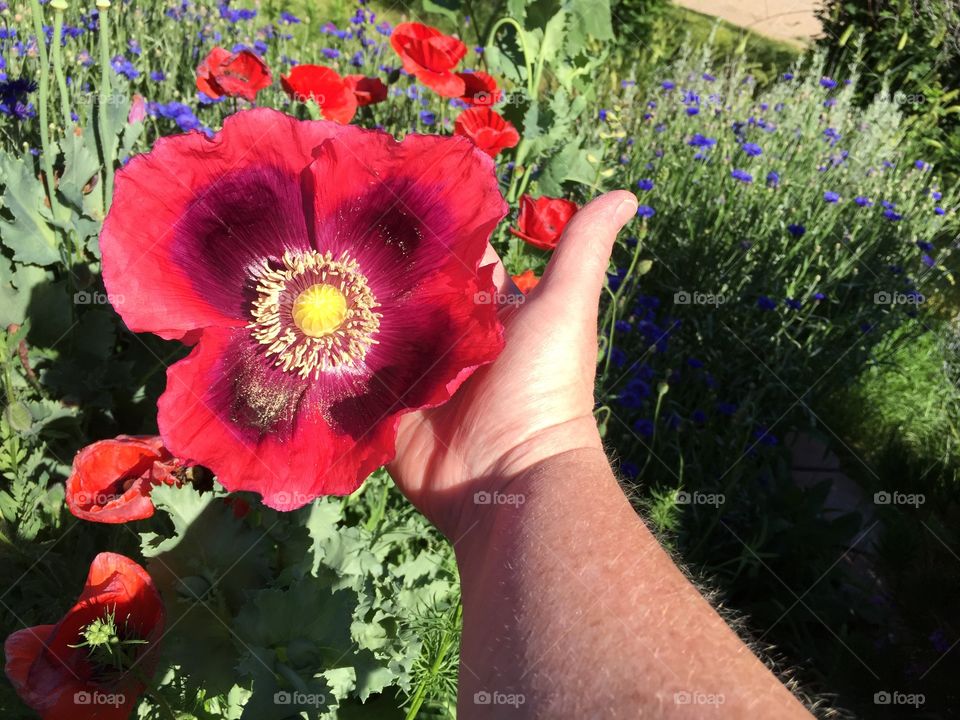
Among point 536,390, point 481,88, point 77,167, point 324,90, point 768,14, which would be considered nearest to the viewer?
point 536,390

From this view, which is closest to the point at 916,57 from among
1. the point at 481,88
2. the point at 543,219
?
the point at 481,88

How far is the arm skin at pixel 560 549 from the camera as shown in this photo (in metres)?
1.10

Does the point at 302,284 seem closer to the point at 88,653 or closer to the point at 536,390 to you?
the point at 536,390

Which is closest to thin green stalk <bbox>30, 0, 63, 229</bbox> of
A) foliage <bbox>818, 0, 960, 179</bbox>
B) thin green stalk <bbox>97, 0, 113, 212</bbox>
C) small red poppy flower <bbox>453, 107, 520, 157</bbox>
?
thin green stalk <bbox>97, 0, 113, 212</bbox>

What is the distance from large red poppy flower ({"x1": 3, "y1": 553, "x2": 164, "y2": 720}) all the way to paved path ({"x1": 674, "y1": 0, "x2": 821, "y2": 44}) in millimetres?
13698

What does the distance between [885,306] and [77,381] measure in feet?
12.7

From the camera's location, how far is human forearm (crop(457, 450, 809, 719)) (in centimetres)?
108

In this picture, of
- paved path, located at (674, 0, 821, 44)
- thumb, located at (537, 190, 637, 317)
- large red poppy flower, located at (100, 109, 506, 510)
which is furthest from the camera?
paved path, located at (674, 0, 821, 44)

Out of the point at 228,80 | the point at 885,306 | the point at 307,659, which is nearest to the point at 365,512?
the point at 307,659

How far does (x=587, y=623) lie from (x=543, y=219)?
1.37m

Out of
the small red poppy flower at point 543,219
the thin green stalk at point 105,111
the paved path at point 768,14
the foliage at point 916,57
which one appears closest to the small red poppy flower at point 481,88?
the small red poppy flower at point 543,219

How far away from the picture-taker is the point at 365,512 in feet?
7.57

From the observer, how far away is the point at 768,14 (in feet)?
44.2

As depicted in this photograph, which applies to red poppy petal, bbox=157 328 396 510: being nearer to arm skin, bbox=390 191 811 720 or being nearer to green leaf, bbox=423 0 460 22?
arm skin, bbox=390 191 811 720
